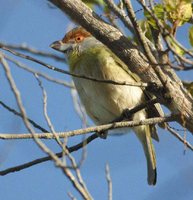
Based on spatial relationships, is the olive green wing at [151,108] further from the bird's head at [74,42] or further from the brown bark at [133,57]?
the brown bark at [133,57]

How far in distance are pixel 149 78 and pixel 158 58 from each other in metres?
0.15

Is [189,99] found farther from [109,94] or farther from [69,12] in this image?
[109,94]

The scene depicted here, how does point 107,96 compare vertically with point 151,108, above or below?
above

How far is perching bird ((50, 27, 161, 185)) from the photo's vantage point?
5133mm

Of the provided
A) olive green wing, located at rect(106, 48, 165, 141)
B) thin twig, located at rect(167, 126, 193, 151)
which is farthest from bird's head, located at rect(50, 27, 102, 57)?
thin twig, located at rect(167, 126, 193, 151)

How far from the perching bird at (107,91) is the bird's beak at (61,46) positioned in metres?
0.26

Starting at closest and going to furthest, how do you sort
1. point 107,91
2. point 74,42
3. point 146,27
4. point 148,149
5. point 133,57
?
point 133,57 < point 146,27 < point 107,91 < point 148,149 < point 74,42

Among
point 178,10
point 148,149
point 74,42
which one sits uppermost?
point 74,42

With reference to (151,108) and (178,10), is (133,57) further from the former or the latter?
(151,108)

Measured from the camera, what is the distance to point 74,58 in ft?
18.0

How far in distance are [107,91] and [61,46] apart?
37.6 inches

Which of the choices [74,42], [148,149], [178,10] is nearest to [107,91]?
[148,149]

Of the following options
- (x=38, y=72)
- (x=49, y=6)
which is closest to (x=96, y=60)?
(x=49, y=6)

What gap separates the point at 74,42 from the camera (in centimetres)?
585
